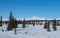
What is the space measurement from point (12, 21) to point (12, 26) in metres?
1.50

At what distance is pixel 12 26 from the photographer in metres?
41.9

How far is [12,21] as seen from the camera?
41531 mm
